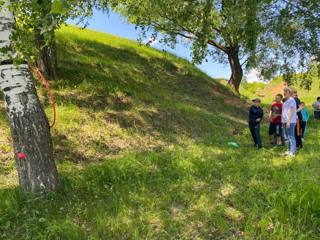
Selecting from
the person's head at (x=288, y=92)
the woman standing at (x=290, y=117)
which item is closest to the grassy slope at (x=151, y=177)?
the woman standing at (x=290, y=117)

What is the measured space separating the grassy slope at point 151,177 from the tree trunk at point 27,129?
13.3 inches

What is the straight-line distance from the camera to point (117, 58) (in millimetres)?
19703

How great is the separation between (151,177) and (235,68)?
54.6ft

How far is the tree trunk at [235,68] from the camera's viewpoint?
23.1 metres

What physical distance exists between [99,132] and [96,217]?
5043 millimetres

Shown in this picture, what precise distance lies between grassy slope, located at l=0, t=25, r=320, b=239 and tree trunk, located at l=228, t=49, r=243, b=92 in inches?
300

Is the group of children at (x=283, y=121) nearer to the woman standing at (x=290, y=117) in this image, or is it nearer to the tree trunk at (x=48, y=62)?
the woman standing at (x=290, y=117)

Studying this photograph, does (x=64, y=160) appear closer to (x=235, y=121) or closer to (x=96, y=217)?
(x=96, y=217)

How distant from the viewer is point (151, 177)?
793 cm

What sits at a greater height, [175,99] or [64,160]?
[175,99]

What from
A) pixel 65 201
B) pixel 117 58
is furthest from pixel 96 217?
pixel 117 58

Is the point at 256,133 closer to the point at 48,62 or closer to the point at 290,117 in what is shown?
the point at 290,117

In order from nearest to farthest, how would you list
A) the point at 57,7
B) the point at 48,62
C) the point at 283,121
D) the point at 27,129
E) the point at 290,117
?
the point at 57,7
the point at 27,129
the point at 290,117
the point at 283,121
the point at 48,62

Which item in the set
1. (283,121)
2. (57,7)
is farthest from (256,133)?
(57,7)
